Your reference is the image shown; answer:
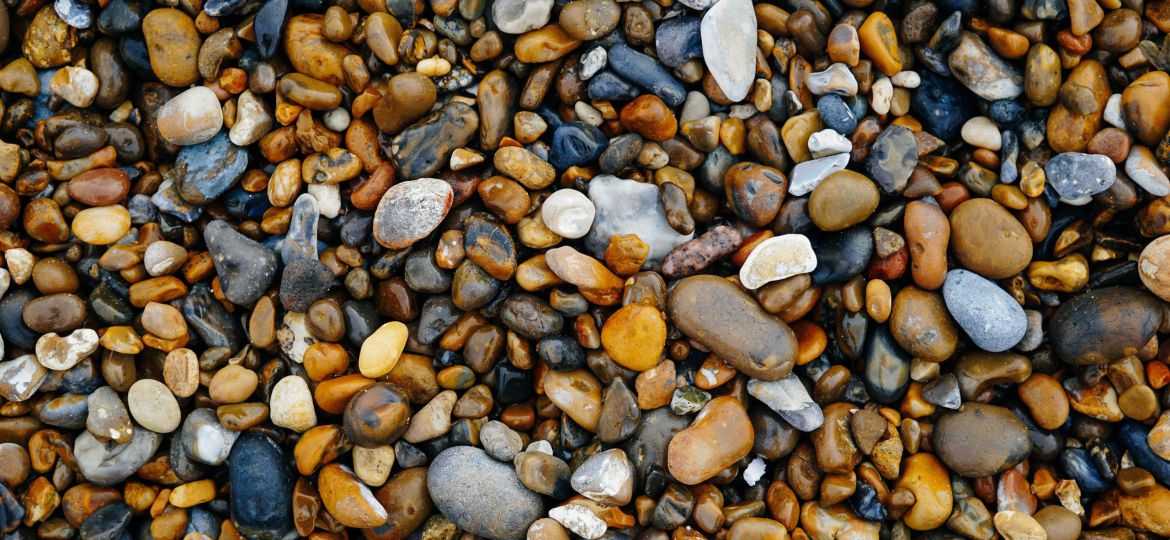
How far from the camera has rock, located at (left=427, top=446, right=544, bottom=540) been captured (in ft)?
7.46

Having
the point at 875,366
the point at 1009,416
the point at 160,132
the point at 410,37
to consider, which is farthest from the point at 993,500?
the point at 160,132

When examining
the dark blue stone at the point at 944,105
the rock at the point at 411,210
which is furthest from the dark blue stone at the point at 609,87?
the dark blue stone at the point at 944,105

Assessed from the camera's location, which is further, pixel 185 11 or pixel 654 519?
pixel 185 11

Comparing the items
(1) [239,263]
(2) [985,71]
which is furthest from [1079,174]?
(1) [239,263]

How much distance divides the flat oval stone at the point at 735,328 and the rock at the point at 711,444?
0.15 m

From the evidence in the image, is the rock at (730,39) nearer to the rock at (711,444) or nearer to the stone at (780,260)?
the stone at (780,260)

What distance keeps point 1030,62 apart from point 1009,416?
41.1 inches

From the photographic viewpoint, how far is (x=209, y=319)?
8.02 ft

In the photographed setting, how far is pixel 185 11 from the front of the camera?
251 cm

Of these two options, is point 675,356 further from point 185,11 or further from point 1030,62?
point 185,11

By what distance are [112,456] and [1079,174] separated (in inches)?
118

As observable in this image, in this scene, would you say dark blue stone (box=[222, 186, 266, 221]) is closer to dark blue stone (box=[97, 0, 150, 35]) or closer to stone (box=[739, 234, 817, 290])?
dark blue stone (box=[97, 0, 150, 35])

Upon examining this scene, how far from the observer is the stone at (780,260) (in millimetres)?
2250

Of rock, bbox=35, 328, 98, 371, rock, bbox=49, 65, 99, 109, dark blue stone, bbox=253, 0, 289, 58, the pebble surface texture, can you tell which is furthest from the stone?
rock, bbox=49, 65, 99, 109
